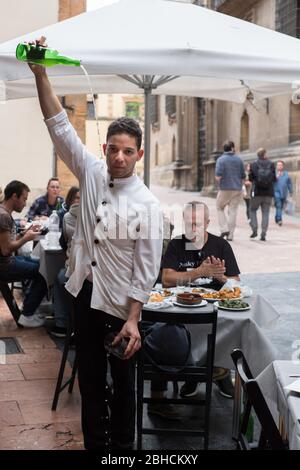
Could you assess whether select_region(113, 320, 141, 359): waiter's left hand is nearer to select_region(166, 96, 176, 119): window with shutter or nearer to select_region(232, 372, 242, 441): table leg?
select_region(232, 372, 242, 441): table leg

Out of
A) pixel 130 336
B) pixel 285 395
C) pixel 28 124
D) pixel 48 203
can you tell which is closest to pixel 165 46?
pixel 130 336

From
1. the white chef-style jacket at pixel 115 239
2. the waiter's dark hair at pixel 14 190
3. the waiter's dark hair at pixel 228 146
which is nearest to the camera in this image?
the white chef-style jacket at pixel 115 239

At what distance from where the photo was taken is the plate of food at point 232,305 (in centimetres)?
423

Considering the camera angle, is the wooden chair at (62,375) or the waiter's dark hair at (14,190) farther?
the waiter's dark hair at (14,190)

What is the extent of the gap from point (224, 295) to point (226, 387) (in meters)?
0.76

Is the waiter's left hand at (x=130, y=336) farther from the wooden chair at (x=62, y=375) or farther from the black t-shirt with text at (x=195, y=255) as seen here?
the black t-shirt with text at (x=195, y=255)

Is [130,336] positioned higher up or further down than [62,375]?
higher up

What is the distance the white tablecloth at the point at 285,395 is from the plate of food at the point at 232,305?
0.89m

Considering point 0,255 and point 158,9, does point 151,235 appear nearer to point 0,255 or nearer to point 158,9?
point 158,9

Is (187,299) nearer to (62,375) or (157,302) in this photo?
(157,302)

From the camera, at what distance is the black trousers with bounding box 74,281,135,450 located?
10.1ft

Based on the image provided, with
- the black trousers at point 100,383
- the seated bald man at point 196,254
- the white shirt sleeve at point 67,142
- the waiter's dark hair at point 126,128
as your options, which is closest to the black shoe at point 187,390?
the seated bald man at point 196,254

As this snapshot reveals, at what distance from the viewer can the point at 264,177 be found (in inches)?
543
